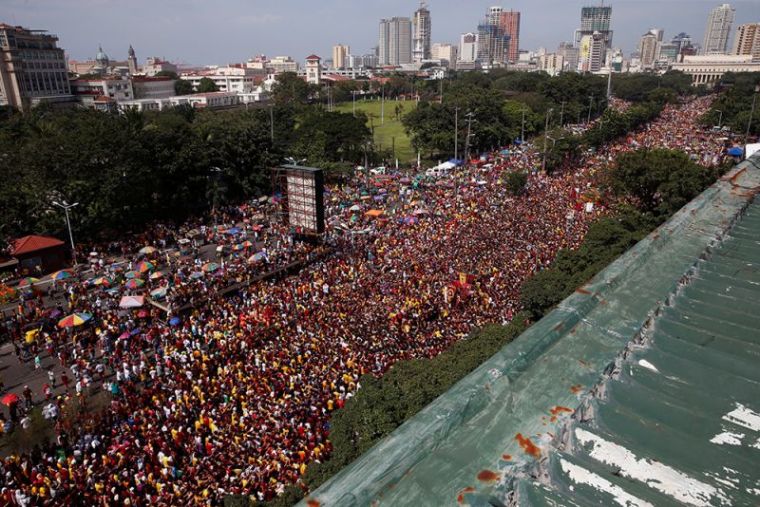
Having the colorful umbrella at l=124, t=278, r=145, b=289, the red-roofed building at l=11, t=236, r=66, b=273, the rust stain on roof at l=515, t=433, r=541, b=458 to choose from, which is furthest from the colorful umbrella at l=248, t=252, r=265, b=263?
the rust stain on roof at l=515, t=433, r=541, b=458

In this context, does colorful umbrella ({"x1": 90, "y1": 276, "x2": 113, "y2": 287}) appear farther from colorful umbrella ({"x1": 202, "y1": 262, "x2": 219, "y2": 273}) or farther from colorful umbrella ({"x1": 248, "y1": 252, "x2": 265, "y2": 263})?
colorful umbrella ({"x1": 248, "y1": 252, "x2": 265, "y2": 263})

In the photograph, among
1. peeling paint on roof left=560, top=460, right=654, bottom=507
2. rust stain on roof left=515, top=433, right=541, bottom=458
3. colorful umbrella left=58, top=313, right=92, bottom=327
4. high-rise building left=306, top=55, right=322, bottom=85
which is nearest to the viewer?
peeling paint on roof left=560, top=460, right=654, bottom=507

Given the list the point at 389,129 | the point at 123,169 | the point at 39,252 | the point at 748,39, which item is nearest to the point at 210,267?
the point at 39,252

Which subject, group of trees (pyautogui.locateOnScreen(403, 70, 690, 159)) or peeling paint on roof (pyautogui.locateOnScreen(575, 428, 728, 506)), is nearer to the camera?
peeling paint on roof (pyautogui.locateOnScreen(575, 428, 728, 506))

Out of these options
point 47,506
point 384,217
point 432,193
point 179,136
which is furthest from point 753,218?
point 179,136

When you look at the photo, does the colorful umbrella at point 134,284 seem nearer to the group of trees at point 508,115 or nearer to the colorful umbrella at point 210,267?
the colorful umbrella at point 210,267

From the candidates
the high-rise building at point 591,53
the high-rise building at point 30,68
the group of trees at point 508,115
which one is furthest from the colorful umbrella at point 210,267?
the high-rise building at point 591,53

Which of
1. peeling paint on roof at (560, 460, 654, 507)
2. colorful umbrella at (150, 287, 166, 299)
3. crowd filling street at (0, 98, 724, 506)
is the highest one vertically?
peeling paint on roof at (560, 460, 654, 507)
